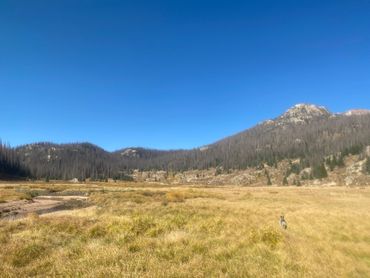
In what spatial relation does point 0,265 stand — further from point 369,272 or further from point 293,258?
point 369,272

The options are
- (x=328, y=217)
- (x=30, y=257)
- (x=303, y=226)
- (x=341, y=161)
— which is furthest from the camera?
(x=341, y=161)

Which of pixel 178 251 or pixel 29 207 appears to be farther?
pixel 29 207

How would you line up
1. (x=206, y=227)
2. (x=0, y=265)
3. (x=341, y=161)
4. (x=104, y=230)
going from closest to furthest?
(x=0, y=265) → (x=104, y=230) → (x=206, y=227) → (x=341, y=161)

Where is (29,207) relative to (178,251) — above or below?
below

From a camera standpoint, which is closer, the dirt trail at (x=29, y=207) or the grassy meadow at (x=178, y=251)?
the grassy meadow at (x=178, y=251)

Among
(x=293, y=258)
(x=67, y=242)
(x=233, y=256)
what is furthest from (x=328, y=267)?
(x=67, y=242)

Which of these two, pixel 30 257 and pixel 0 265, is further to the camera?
pixel 30 257

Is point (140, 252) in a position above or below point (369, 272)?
above

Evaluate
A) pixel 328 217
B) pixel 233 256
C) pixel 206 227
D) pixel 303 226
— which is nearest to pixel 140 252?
pixel 233 256

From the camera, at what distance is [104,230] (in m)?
16.8

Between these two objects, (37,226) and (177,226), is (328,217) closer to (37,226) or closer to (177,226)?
(177,226)

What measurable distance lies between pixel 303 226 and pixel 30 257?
47.4 feet

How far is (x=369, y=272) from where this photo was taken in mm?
12750

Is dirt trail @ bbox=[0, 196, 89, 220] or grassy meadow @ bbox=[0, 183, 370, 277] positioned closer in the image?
grassy meadow @ bbox=[0, 183, 370, 277]
